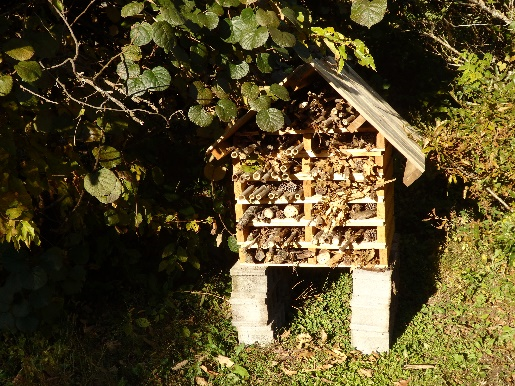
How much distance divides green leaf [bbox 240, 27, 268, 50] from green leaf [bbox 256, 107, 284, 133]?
0.52 meters

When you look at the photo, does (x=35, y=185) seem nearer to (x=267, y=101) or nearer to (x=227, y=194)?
(x=267, y=101)

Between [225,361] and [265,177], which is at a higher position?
[265,177]

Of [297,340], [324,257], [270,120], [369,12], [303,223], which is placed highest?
[369,12]

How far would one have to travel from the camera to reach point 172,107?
5.29 m

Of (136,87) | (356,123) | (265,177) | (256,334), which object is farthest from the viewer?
(256,334)

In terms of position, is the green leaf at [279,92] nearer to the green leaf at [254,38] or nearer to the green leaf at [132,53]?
the green leaf at [254,38]

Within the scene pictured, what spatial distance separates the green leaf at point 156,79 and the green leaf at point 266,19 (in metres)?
0.61

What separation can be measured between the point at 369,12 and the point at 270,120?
930mm

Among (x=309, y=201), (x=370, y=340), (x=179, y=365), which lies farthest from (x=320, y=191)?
(x=179, y=365)

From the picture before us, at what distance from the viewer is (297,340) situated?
207 inches

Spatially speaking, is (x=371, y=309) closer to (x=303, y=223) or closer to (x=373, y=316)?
(x=373, y=316)

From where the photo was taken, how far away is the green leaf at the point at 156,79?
353cm

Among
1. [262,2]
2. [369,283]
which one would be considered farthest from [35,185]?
[369,283]

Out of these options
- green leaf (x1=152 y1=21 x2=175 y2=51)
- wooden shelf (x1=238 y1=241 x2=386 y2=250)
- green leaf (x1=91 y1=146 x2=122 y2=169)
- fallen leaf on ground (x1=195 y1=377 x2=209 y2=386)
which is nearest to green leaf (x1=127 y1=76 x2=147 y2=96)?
green leaf (x1=152 y1=21 x2=175 y2=51)
